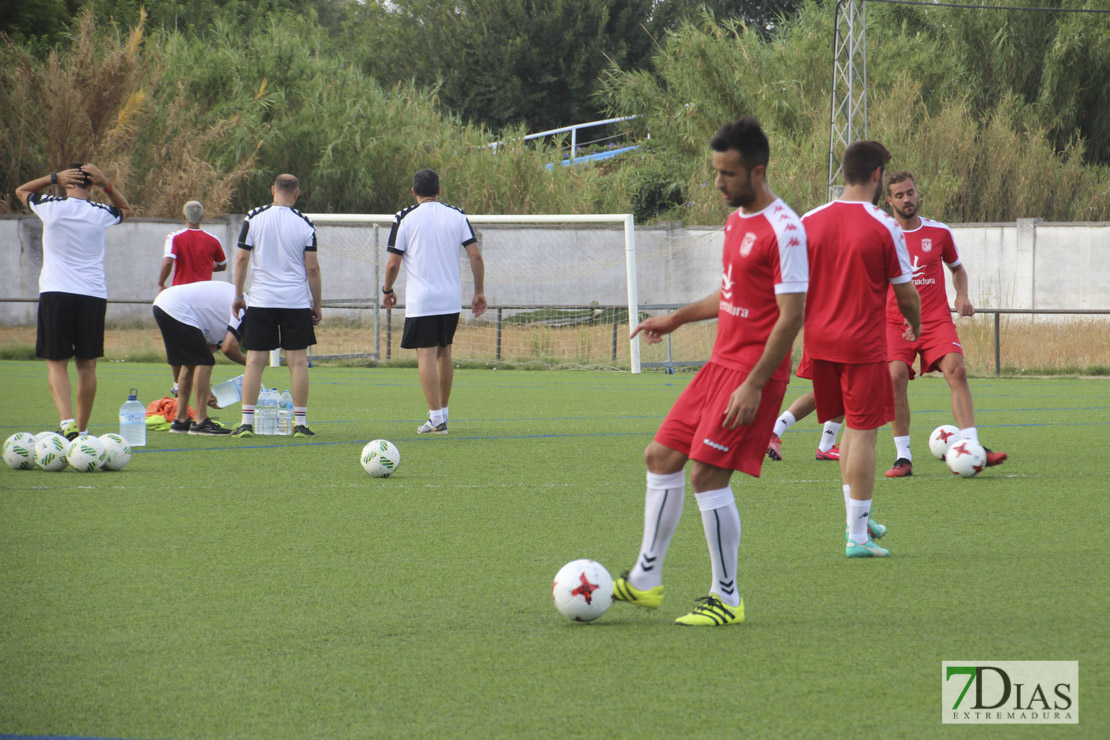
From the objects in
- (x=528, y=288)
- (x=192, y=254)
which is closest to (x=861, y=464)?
(x=192, y=254)

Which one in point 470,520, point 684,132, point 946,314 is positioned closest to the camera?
point 470,520

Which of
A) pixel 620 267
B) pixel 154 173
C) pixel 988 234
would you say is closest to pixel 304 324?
pixel 620 267

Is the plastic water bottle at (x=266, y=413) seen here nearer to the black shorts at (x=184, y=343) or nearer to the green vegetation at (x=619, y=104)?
the black shorts at (x=184, y=343)

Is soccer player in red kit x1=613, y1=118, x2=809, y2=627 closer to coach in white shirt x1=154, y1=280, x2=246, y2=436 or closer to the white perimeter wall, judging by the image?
coach in white shirt x1=154, y1=280, x2=246, y2=436

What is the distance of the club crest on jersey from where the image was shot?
4.34 metres

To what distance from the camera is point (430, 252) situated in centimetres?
1048

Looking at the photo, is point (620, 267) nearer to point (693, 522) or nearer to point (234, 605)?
point (693, 522)

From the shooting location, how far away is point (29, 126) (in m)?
28.5

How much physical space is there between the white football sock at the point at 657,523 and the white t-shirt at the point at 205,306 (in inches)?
268

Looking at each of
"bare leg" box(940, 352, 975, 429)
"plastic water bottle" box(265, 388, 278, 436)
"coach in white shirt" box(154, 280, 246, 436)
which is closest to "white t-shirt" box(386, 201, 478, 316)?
"plastic water bottle" box(265, 388, 278, 436)

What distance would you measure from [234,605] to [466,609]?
872 mm

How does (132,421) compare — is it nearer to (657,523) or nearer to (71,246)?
(71,246)

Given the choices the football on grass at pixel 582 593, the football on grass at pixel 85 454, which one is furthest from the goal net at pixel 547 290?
the football on grass at pixel 582 593

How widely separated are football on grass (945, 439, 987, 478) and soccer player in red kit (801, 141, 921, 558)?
262 cm
